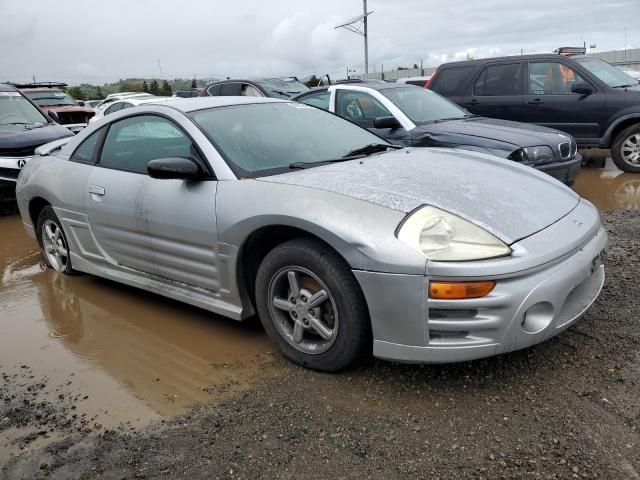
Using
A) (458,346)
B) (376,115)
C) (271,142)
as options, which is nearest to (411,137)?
(376,115)

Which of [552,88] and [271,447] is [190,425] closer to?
[271,447]

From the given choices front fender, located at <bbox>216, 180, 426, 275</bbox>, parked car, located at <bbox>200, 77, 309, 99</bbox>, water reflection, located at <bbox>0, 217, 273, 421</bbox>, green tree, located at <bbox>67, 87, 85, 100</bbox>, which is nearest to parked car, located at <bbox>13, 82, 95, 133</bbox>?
parked car, located at <bbox>200, 77, 309, 99</bbox>

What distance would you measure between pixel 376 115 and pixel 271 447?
5.24m

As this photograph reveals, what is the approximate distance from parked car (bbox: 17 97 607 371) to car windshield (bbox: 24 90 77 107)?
40.7 ft

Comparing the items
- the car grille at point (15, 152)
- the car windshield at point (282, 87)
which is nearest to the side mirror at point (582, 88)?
the car windshield at point (282, 87)

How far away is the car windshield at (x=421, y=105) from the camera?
6.93 metres

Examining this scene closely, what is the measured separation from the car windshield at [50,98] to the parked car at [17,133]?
6.30 m

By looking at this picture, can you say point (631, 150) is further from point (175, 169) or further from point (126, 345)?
point (126, 345)

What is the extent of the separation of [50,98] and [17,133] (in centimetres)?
838

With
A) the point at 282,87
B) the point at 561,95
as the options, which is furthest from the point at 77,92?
the point at 561,95

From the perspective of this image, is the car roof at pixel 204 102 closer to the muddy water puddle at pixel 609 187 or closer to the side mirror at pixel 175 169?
the side mirror at pixel 175 169

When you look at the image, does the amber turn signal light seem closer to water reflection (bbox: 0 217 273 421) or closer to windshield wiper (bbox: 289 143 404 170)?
water reflection (bbox: 0 217 273 421)

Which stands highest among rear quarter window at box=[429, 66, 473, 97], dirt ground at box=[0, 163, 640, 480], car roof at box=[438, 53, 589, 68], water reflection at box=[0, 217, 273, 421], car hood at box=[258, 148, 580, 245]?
car roof at box=[438, 53, 589, 68]

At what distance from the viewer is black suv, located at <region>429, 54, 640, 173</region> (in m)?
8.27
